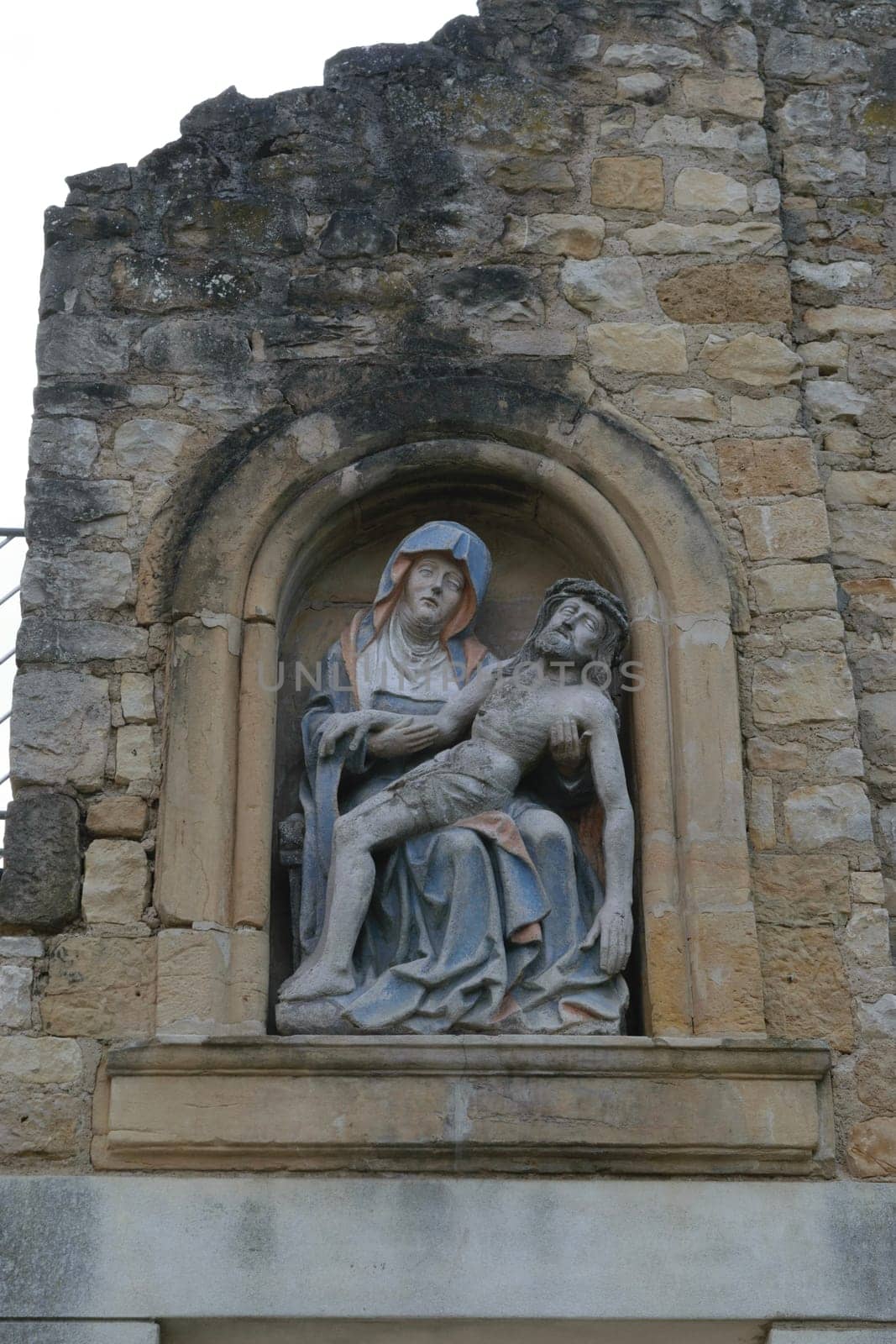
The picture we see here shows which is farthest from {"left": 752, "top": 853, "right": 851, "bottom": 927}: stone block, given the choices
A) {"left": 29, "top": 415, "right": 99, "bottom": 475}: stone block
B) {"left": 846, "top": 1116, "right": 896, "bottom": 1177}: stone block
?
{"left": 29, "top": 415, "right": 99, "bottom": 475}: stone block

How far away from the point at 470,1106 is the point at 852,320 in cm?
316

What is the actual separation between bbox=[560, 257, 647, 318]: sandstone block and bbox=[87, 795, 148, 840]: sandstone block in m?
2.32

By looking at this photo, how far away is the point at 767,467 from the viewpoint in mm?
6695

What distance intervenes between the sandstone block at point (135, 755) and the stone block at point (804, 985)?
6.29ft

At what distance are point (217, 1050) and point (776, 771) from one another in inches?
75.5

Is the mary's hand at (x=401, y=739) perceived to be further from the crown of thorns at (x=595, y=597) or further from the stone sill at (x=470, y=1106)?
the stone sill at (x=470, y=1106)

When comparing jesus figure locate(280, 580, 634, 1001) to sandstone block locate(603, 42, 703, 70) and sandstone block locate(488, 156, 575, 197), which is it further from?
sandstone block locate(603, 42, 703, 70)

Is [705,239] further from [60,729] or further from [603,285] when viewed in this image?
[60,729]

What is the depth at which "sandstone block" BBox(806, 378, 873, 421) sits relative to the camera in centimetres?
691

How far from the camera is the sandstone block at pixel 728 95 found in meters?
7.32

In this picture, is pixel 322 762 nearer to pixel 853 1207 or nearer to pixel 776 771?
pixel 776 771

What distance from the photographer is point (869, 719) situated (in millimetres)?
6453

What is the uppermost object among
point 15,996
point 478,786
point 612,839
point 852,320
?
point 852,320

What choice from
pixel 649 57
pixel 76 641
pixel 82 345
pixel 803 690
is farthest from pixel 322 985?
pixel 649 57
